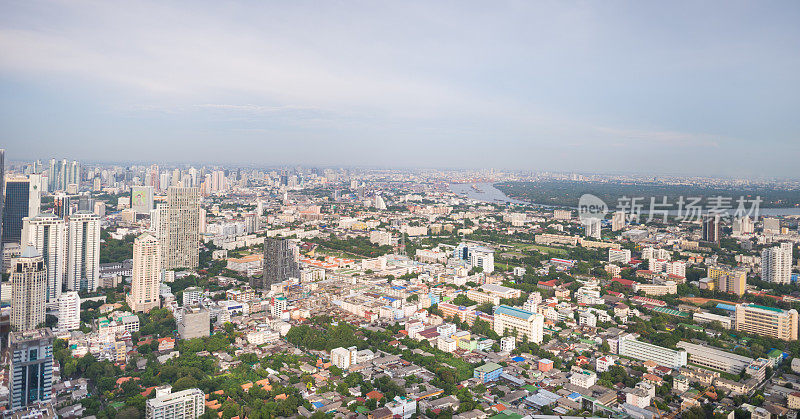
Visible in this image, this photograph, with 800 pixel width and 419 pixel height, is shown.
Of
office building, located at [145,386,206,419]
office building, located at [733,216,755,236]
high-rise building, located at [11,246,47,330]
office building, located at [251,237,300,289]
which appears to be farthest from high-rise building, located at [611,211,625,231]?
high-rise building, located at [11,246,47,330]

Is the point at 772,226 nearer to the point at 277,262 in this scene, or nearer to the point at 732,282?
the point at 732,282

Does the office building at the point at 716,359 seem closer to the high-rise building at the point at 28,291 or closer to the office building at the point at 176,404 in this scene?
the office building at the point at 176,404

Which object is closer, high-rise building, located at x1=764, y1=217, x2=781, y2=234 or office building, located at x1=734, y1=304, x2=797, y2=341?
office building, located at x1=734, y1=304, x2=797, y2=341

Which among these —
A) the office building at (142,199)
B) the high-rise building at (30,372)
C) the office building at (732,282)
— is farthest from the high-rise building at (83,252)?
the office building at (732,282)

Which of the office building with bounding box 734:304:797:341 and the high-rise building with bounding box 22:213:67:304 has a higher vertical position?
the high-rise building with bounding box 22:213:67:304

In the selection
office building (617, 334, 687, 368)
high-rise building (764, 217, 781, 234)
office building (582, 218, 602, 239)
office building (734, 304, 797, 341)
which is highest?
high-rise building (764, 217, 781, 234)

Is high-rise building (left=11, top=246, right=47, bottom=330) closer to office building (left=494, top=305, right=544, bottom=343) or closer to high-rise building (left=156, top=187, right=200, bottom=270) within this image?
high-rise building (left=156, top=187, right=200, bottom=270)
